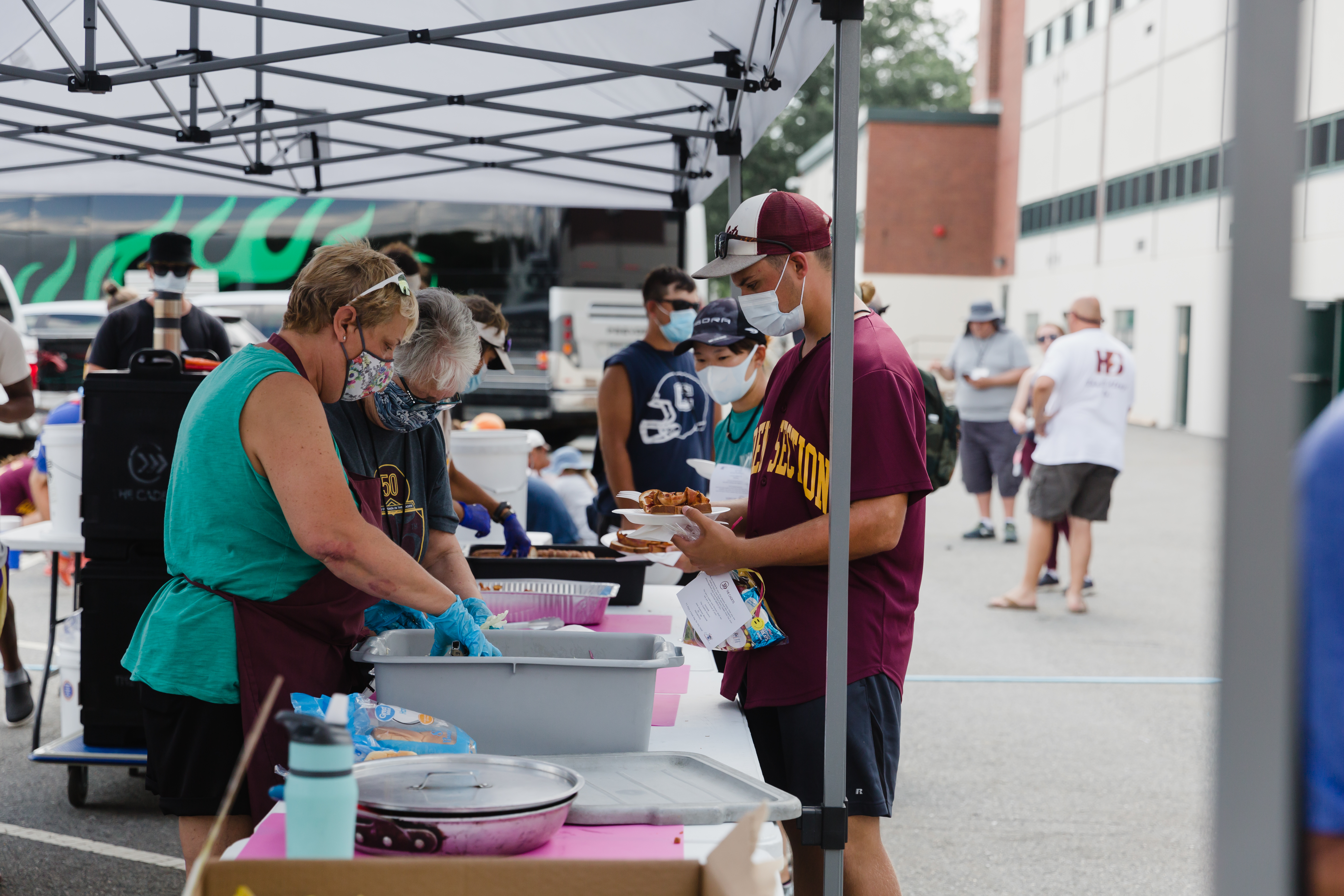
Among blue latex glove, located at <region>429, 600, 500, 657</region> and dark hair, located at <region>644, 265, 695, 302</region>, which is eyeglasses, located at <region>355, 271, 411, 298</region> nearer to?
blue latex glove, located at <region>429, 600, 500, 657</region>

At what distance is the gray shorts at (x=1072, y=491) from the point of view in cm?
758

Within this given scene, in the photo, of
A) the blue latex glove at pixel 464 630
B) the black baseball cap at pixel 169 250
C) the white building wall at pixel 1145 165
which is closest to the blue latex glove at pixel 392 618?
the blue latex glove at pixel 464 630

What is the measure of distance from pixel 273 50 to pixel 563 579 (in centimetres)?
263

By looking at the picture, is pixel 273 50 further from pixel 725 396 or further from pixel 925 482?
pixel 925 482

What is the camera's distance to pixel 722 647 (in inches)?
95.5

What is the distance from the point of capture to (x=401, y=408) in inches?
105

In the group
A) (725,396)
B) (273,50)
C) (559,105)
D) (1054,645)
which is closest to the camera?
(725,396)

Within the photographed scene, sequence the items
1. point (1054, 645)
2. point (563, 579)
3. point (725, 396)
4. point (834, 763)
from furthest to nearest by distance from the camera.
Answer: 1. point (1054, 645)
2. point (725, 396)
3. point (563, 579)
4. point (834, 763)

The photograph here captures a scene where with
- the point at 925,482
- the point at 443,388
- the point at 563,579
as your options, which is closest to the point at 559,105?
the point at 563,579

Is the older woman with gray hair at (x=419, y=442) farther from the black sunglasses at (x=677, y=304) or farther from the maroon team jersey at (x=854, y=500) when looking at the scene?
the black sunglasses at (x=677, y=304)

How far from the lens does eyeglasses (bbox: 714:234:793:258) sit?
2.53 metres

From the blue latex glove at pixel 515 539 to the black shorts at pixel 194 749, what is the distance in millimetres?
1729

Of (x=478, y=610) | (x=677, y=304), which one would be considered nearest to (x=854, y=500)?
(x=478, y=610)

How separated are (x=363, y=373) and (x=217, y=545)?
18.3 inches
